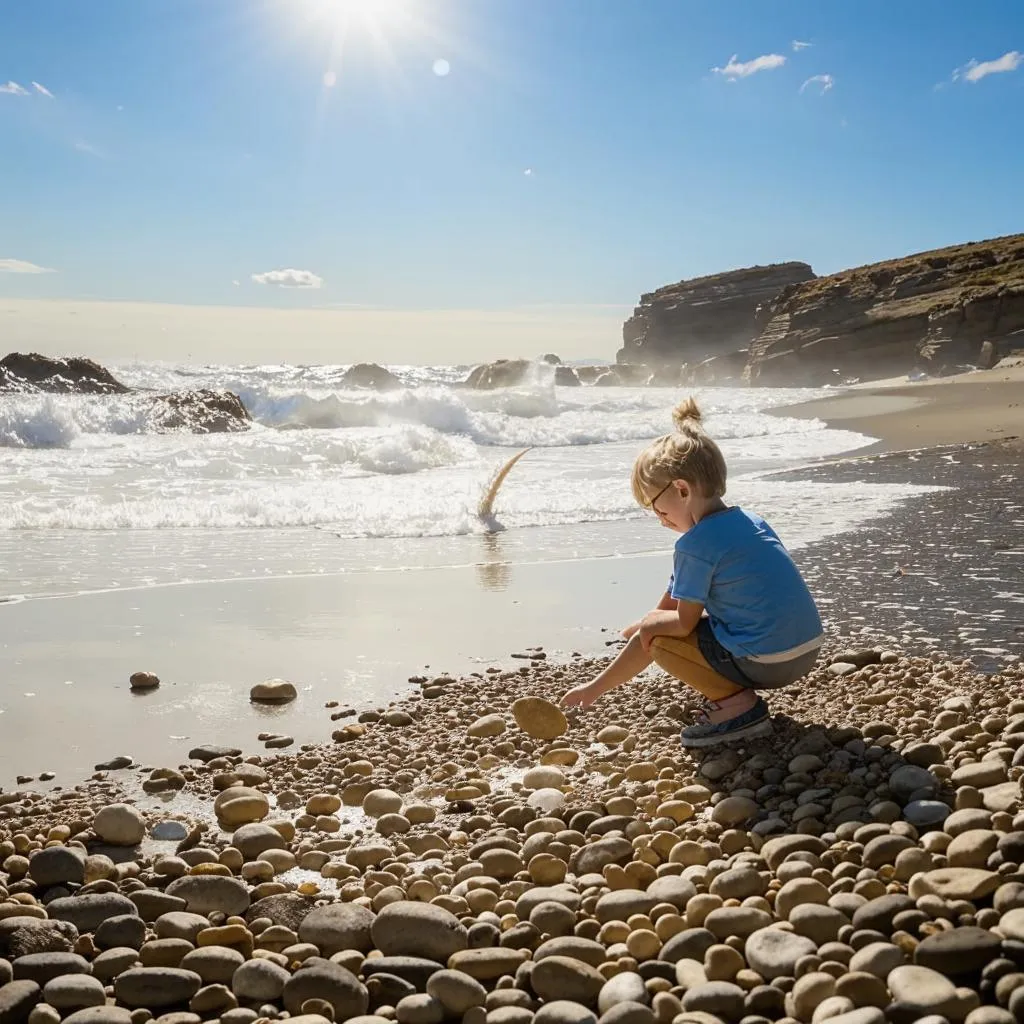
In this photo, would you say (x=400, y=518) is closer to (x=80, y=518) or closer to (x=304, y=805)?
(x=80, y=518)

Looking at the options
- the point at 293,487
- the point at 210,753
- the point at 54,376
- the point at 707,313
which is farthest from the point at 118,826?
the point at 707,313

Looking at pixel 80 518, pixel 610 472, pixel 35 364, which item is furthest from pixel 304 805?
A: pixel 35 364

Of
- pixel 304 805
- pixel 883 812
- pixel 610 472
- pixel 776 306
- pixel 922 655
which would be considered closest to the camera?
pixel 883 812

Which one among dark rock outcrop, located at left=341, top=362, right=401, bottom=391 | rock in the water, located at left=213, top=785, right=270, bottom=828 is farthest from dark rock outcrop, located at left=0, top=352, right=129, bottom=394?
dark rock outcrop, located at left=341, top=362, right=401, bottom=391

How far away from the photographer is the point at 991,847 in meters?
2.57

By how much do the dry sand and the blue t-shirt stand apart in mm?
13094

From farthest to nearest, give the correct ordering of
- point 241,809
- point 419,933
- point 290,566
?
1. point 290,566
2. point 241,809
3. point 419,933

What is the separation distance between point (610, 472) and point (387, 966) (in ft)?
41.1

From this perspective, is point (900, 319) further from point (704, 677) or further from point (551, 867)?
point (551, 867)

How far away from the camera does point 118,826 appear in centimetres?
337

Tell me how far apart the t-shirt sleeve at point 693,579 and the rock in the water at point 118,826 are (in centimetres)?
202

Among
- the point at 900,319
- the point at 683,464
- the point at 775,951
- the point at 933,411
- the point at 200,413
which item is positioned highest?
the point at 900,319

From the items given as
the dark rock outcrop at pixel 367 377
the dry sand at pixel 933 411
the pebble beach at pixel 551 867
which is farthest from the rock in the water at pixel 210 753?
the dark rock outcrop at pixel 367 377

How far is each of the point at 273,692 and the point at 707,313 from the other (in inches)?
3816
